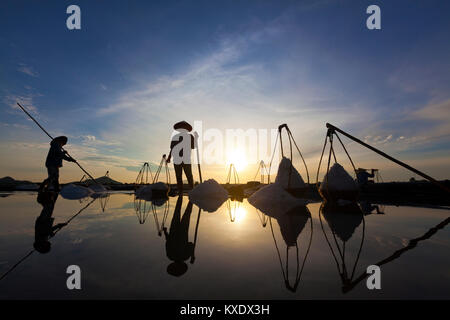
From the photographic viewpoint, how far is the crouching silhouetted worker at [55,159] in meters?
9.22

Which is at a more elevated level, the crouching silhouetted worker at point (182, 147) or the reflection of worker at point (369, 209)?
the crouching silhouetted worker at point (182, 147)

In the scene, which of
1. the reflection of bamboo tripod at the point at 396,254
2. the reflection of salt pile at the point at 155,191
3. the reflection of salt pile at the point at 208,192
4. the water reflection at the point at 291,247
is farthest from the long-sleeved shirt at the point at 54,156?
the reflection of bamboo tripod at the point at 396,254

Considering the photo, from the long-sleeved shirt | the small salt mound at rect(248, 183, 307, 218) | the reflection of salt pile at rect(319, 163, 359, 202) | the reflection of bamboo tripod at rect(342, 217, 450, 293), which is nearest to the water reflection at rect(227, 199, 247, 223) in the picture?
the small salt mound at rect(248, 183, 307, 218)

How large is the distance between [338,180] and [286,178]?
4.33ft

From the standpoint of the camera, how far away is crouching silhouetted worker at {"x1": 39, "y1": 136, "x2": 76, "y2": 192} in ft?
30.2

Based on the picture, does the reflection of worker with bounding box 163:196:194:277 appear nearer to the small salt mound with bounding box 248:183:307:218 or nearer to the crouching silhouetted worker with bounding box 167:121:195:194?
the small salt mound with bounding box 248:183:307:218

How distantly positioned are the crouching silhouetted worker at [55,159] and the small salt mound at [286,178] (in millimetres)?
9351

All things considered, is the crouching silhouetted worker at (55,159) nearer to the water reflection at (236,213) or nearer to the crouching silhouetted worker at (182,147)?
the crouching silhouetted worker at (182,147)

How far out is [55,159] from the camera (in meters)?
9.30

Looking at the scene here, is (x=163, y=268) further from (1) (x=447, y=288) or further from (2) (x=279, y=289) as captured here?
(1) (x=447, y=288)

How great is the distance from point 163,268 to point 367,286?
1304mm

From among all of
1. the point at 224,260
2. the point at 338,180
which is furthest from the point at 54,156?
the point at 338,180
